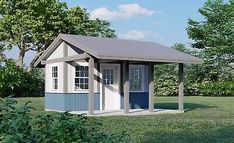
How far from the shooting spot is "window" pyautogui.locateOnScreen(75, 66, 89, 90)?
699 inches

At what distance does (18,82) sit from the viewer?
Answer: 3231 centimetres

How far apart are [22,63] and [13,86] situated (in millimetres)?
6972

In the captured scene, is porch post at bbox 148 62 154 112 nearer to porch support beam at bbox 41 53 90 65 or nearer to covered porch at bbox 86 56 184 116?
covered porch at bbox 86 56 184 116

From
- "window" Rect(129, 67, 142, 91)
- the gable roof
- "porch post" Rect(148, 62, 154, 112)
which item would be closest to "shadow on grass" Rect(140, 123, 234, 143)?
the gable roof

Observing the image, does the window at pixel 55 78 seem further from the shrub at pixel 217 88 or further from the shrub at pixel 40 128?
the shrub at pixel 217 88

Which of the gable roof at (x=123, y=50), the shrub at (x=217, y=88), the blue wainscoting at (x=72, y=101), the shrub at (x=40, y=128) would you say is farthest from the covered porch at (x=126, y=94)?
the shrub at (x=217, y=88)

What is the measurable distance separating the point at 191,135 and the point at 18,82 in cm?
2476

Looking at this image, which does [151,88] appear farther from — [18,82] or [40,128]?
[18,82]

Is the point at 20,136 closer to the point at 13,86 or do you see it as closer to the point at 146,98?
the point at 146,98

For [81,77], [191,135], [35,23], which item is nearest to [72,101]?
[81,77]

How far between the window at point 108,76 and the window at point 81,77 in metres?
0.86

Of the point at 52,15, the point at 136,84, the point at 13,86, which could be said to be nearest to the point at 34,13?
the point at 52,15

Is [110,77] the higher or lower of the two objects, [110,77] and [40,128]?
the higher

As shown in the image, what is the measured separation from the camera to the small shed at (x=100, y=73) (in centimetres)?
1666
